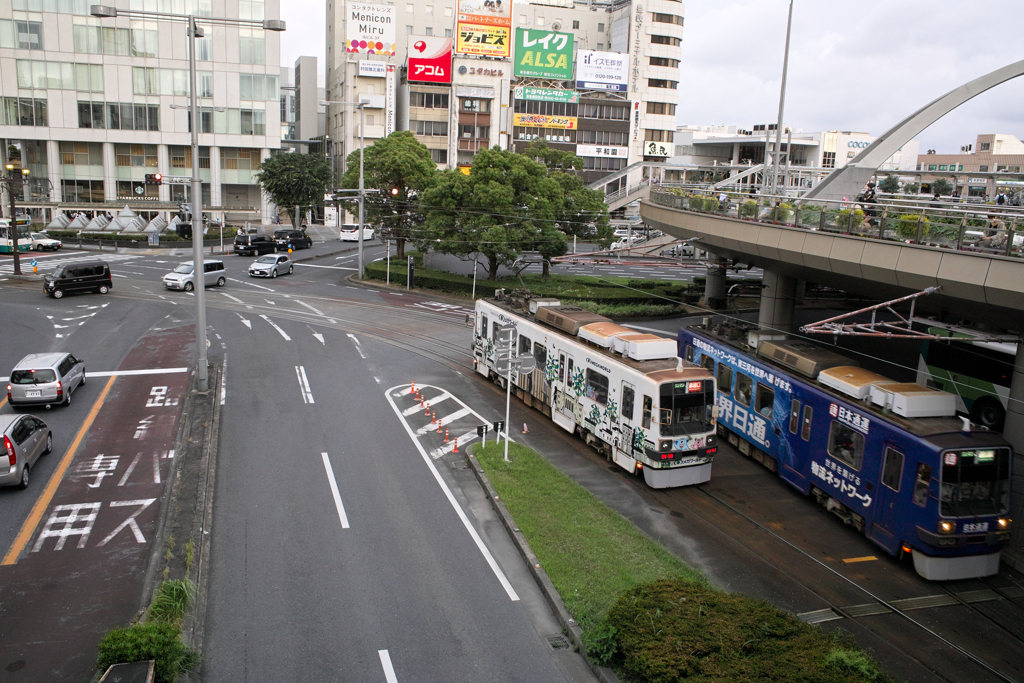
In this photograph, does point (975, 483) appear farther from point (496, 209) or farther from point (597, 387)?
point (496, 209)

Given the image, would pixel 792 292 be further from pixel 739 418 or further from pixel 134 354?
pixel 134 354

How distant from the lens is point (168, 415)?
23594 mm

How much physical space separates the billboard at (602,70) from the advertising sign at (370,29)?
926 inches

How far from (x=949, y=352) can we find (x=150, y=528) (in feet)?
74.7

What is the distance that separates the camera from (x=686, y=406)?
18.5 meters

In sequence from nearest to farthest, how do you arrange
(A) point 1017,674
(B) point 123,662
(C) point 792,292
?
(B) point 123,662, (A) point 1017,674, (C) point 792,292

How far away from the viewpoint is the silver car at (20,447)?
17203mm

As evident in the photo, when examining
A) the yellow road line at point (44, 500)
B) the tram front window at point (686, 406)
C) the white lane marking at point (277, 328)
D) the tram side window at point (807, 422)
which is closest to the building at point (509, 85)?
the white lane marking at point (277, 328)

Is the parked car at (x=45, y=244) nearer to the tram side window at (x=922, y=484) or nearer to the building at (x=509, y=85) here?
the building at (x=509, y=85)

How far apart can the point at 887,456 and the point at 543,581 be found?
7.73 m

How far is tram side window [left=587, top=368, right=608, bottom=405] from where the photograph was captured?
20391 mm

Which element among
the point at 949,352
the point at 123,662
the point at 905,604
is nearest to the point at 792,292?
the point at 949,352

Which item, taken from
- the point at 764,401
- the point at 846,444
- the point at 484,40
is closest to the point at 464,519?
the point at 846,444

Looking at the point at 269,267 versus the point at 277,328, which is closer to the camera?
the point at 277,328
